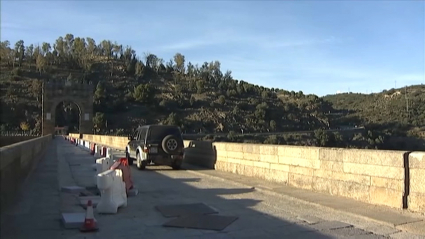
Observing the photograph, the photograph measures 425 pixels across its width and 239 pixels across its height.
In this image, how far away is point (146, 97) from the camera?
109 m

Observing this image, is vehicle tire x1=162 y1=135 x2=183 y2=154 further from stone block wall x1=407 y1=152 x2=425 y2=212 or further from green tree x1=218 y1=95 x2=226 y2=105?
green tree x1=218 y1=95 x2=226 y2=105

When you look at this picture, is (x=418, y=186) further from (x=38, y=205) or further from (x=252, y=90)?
(x=252, y=90)

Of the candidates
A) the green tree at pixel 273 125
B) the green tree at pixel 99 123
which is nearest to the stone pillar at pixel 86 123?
the green tree at pixel 99 123

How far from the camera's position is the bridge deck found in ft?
22.6

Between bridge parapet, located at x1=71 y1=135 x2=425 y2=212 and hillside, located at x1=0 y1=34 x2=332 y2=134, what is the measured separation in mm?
73174

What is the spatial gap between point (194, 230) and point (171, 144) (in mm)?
10984

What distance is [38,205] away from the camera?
370 inches

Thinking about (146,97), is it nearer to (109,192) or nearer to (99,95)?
(99,95)

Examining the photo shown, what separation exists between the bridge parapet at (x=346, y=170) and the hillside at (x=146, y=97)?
73.2 m

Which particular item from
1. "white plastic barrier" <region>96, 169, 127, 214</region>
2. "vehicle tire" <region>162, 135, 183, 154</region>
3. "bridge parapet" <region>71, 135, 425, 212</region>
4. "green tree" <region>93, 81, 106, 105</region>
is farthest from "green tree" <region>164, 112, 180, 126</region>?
"white plastic barrier" <region>96, 169, 127, 214</region>

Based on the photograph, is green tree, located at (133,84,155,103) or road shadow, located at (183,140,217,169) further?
green tree, located at (133,84,155,103)

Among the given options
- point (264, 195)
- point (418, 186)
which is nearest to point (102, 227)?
point (264, 195)

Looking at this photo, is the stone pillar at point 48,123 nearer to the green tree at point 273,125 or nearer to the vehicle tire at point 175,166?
the green tree at point 273,125

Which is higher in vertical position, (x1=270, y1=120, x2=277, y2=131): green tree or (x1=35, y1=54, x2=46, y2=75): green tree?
(x1=35, y1=54, x2=46, y2=75): green tree
